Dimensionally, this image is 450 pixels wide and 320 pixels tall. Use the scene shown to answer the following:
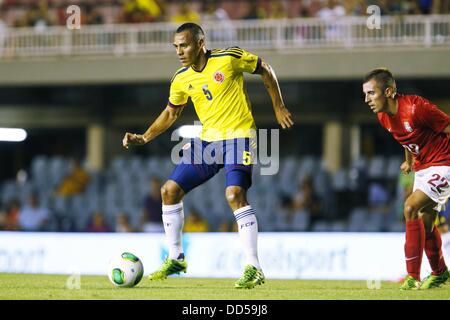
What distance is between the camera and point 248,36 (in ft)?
65.9

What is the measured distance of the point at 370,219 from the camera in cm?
1988

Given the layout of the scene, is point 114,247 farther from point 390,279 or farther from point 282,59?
point 282,59

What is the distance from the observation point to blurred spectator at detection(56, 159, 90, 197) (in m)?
22.2

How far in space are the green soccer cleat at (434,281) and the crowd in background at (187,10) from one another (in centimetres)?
994

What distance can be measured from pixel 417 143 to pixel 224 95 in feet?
6.32

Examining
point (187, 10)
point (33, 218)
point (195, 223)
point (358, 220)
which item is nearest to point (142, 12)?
point (187, 10)

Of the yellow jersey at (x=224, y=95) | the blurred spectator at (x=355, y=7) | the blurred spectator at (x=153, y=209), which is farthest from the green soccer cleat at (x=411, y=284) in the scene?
the blurred spectator at (x=153, y=209)

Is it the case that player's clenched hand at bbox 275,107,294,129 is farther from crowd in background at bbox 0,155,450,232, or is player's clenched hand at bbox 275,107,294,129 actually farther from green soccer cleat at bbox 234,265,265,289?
crowd in background at bbox 0,155,450,232

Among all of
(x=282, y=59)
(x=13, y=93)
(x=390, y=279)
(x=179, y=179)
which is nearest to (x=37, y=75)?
(x=13, y=93)

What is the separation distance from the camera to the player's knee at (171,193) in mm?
10031

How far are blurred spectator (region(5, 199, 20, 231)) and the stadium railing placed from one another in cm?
318

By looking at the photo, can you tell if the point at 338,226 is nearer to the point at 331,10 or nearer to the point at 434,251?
the point at 331,10

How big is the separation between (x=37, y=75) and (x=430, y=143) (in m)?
13.4
